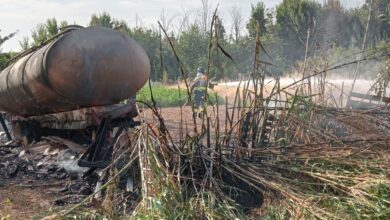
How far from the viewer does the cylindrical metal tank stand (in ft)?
18.1

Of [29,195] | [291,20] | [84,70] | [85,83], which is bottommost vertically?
[29,195]

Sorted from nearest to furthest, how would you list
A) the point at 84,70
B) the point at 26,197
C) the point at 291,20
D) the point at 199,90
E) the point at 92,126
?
the point at 84,70
the point at 26,197
the point at 92,126
the point at 199,90
the point at 291,20

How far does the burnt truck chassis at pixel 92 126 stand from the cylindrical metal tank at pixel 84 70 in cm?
29

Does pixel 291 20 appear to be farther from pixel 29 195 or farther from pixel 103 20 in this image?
pixel 29 195

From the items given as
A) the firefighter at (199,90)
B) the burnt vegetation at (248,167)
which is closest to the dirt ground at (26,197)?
the burnt vegetation at (248,167)

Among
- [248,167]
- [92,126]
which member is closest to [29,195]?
[92,126]

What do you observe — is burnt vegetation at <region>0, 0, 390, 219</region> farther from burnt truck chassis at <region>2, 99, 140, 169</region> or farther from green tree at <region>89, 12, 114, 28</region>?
green tree at <region>89, 12, 114, 28</region>

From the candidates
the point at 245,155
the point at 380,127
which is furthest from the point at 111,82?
the point at 380,127

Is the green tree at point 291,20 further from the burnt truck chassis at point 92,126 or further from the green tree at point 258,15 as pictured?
the burnt truck chassis at point 92,126

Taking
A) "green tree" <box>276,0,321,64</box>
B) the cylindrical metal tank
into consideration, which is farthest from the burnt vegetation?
"green tree" <box>276,0,321,64</box>

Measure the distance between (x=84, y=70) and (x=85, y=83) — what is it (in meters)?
0.17

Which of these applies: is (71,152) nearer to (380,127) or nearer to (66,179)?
(66,179)

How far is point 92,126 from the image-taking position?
21.9ft

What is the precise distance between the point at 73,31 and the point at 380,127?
12.0ft
